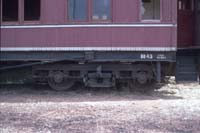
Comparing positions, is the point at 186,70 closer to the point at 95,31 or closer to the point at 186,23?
the point at 186,23

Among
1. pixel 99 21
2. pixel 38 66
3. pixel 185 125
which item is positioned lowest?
pixel 185 125

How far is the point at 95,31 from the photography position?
14781 millimetres

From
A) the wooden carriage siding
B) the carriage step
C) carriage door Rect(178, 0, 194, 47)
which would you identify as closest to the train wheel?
the wooden carriage siding

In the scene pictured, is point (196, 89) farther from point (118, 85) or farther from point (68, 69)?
point (68, 69)

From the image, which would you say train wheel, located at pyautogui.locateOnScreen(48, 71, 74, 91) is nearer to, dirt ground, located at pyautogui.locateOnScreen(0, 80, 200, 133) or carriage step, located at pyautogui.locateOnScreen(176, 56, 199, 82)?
dirt ground, located at pyautogui.locateOnScreen(0, 80, 200, 133)

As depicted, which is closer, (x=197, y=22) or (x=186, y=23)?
(x=197, y=22)

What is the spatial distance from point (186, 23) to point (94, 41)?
3741 millimetres

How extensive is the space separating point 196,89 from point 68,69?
431 cm

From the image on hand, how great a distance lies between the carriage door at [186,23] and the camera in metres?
16.7

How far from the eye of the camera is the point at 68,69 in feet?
49.6

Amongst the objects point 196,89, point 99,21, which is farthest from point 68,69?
point 196,89

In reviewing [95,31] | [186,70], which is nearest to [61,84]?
[95,31]

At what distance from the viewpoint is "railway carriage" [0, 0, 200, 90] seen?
14625mm

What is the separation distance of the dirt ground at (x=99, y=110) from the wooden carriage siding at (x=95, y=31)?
1.43m
